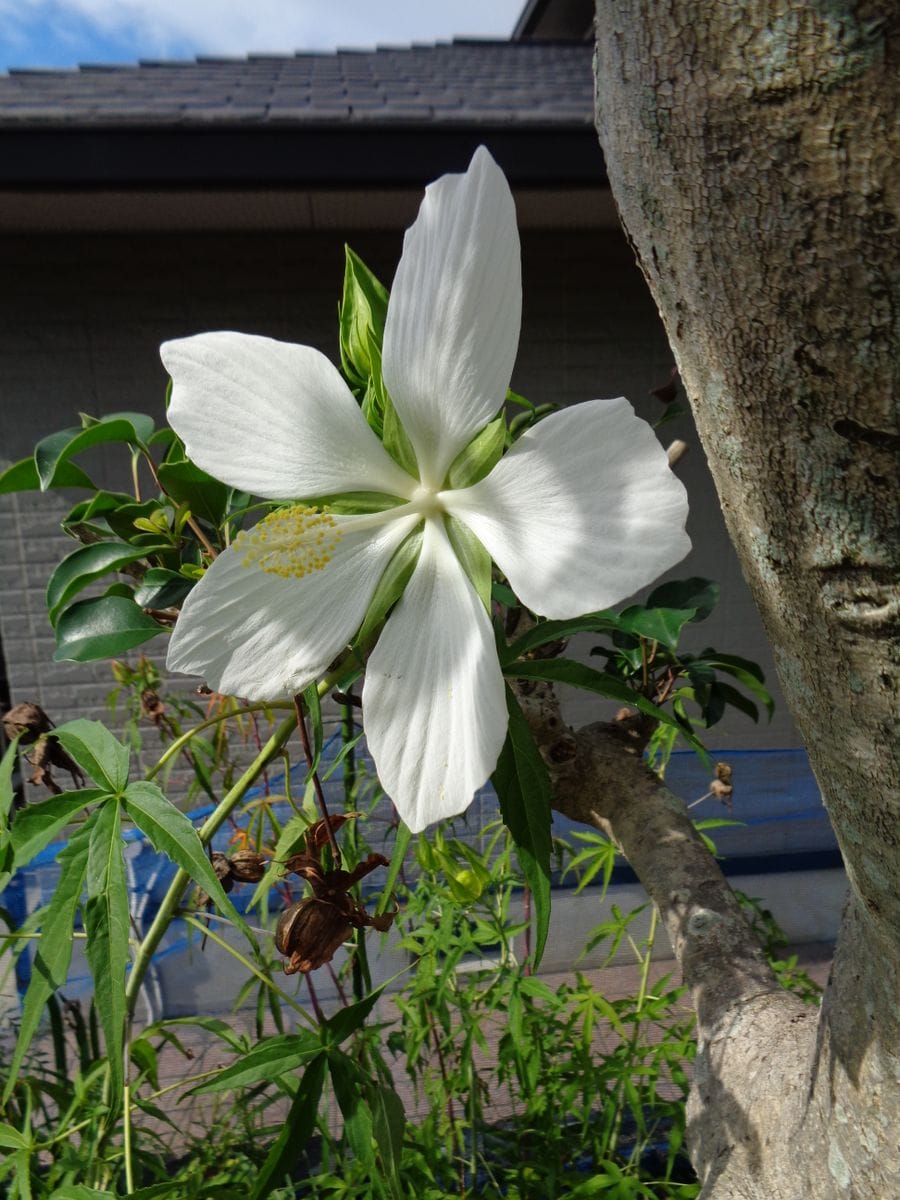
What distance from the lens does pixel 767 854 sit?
2.80m

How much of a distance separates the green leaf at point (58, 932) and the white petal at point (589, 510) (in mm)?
327

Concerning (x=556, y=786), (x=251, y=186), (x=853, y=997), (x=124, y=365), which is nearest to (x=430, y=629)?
(x=853, y=997)

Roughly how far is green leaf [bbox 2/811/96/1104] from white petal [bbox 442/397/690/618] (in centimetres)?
33

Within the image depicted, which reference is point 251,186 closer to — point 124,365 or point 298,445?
point 124,365

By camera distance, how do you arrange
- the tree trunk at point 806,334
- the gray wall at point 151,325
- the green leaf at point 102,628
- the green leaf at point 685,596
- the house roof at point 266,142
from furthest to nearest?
the gray wall at point 151,325 → the house roof at point 266,142 → the green leaf at point 685,596 → the green leaf at point 102,628 → the tree trunk at point 806,334

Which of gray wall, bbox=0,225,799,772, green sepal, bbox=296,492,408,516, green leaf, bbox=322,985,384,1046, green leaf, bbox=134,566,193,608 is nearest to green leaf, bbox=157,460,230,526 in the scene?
green leaf, bbox=134,566,193,608

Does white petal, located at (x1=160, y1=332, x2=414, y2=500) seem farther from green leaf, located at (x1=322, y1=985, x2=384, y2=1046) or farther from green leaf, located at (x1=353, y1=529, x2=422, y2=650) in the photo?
green leaf, located at (x1=322, y1=985, x2=384, y2=1046)

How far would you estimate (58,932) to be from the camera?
0.49 metres

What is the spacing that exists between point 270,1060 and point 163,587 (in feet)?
1.17

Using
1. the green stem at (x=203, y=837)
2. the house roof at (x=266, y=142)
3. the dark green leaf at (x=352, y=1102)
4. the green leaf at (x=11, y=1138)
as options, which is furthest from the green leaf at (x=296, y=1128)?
the house roof at (x=266, y=142)

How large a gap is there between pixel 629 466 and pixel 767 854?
9.27ft

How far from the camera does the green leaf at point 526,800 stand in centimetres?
46

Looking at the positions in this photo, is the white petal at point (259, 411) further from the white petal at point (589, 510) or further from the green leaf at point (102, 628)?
the green leaf at point (102, 628)

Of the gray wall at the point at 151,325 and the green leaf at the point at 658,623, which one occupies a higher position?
the gray wall at the point at 151,325
